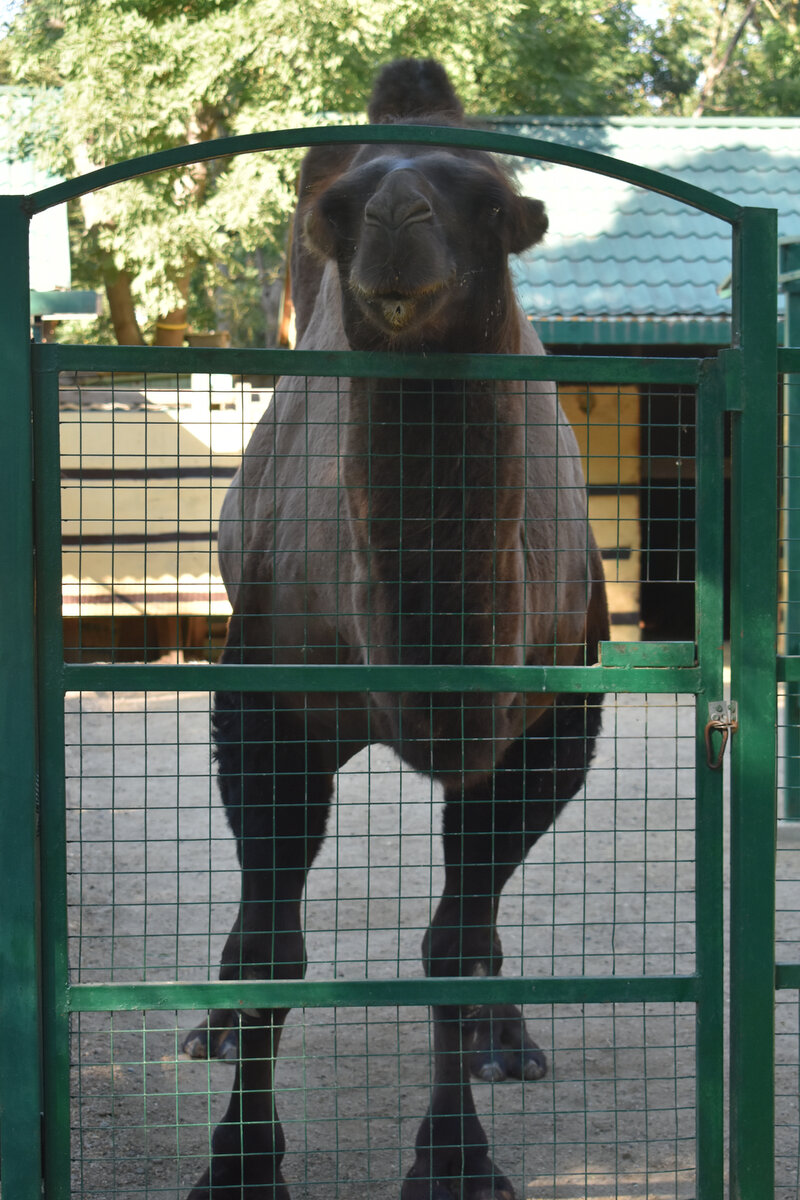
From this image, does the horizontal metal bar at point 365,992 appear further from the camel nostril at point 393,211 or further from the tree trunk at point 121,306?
the tree trunk at point 121,306

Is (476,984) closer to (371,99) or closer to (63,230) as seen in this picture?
(371,99)

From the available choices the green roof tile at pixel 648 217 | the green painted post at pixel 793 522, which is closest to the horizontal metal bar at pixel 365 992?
the green painted post at pixel 793 522

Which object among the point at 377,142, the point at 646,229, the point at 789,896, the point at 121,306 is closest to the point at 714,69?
the point at 121,306

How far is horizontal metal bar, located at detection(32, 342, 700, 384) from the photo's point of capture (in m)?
2.18

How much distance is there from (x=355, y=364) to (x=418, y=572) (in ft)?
1.82

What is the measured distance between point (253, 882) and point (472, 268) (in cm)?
167

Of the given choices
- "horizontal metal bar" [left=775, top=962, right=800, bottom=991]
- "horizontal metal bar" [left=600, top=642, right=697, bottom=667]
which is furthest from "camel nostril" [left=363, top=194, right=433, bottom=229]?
"horizontal metal bar" [left=775, top=962, right=800, bottom=991]

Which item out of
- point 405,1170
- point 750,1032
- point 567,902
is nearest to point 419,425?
point 750,1032

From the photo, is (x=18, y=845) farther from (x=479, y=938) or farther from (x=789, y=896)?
(x=789, y=896)

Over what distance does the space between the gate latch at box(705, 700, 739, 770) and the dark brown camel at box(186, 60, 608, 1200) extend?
1.23 feet

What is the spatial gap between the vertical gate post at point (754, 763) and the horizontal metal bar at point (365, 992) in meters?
0.14

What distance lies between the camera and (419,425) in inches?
102

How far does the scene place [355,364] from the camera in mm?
2250

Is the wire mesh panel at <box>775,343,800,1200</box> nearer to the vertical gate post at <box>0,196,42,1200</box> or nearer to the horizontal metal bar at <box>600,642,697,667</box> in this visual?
the horizontal metal bar at <box>600,642,697,667</box>
